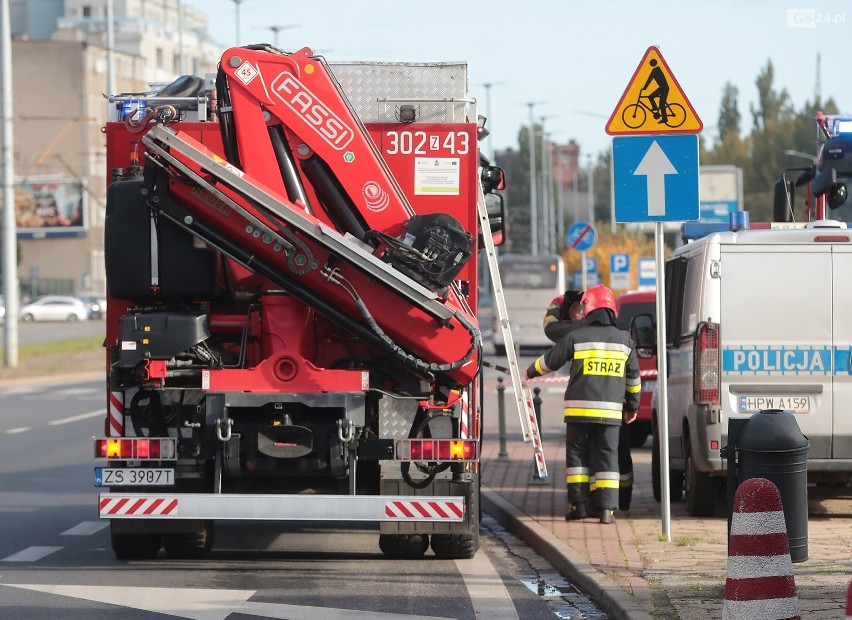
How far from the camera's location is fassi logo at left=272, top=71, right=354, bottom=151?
1012 cm

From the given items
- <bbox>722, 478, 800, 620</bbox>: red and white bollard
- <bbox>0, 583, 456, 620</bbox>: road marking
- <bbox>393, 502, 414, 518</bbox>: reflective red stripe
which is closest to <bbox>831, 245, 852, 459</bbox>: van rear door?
<bbox>393, 502, 414, 518</bbox>: reflective red stripe

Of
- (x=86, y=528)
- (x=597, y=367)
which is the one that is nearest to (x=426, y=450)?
(x=597, y=367)

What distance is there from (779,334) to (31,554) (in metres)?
5.60

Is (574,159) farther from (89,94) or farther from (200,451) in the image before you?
(200,451)

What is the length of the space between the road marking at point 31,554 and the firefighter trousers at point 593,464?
3.90 metres

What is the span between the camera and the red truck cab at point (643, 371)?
1997 centimetres

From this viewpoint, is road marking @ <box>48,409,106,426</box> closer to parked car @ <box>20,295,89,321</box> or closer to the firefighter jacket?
the firefighter jacket

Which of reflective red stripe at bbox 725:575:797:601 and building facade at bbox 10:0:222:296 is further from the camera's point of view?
building facade at bbox 10:0:222:296

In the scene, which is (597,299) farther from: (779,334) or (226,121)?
(226,121)

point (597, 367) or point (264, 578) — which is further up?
point (597, 367)

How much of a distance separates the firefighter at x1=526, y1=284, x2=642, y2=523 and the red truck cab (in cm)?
566

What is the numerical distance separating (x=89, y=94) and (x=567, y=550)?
95.1 m

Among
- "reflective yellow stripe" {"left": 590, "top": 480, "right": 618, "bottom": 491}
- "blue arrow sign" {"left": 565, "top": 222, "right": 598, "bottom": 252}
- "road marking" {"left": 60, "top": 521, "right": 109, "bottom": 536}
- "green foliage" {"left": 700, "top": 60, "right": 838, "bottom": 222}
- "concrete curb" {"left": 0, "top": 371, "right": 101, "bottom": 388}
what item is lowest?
"concrete curb" {"left": 0, "top": 371, "right": 101, "bottom": 388}

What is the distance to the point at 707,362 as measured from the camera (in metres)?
12.0
